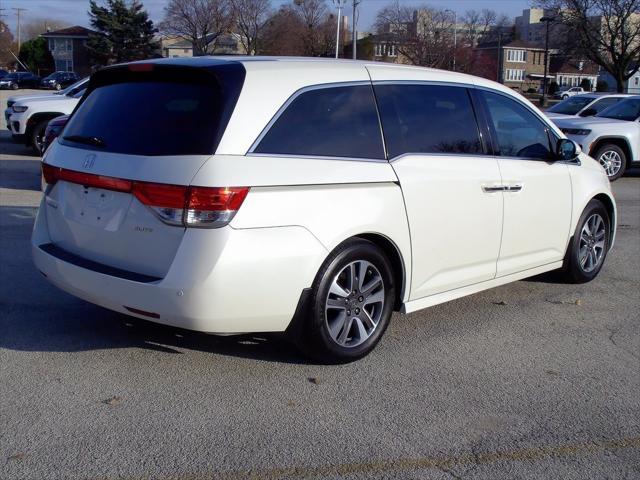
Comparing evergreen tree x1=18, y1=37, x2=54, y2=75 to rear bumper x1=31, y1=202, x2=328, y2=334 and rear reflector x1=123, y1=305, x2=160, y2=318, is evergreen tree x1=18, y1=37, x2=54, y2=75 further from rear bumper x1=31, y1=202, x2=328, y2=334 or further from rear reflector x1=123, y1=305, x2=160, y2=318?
rear bumper x1=31, y1=202, x2=328, y2=334

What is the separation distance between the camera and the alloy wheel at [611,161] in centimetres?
1538

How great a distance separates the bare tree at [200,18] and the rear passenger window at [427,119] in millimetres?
46011

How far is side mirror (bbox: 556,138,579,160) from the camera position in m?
6.35

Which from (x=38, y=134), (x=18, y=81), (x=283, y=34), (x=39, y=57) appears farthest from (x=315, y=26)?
(x=39, y=57)

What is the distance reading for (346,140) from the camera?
15.7 ft

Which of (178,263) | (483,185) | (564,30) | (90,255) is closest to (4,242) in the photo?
(90,255)

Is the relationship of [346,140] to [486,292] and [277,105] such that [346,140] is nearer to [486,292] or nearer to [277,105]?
[277,105]

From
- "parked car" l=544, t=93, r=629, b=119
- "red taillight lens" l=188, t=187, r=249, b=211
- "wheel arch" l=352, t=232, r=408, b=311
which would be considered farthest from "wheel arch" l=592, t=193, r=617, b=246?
"parked car" l=544, t=93, r=629, b=119

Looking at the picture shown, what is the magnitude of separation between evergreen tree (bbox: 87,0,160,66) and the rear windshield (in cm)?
6630

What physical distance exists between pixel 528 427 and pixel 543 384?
0.66 metres

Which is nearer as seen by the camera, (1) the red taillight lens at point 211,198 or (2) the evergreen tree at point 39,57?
A: (1) the red taillight lens at point 211,198

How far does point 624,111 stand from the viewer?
16.6 m

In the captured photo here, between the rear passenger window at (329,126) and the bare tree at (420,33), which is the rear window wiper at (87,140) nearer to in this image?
the rear passenger window at (329,126)

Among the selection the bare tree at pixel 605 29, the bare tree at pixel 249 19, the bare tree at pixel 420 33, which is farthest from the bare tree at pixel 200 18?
the bare tree at pixel 605 29
